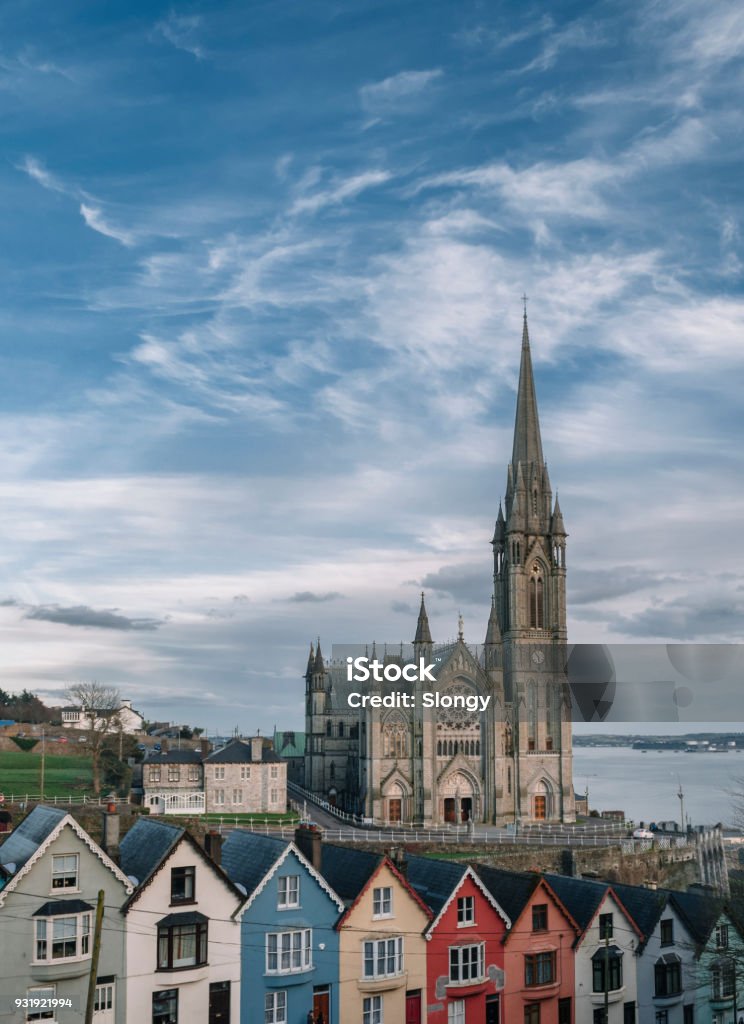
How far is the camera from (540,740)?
93875 mm

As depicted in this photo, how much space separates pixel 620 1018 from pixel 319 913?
11466mm

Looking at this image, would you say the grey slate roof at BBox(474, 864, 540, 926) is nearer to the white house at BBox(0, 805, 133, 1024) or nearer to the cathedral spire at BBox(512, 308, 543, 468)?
the white house at BBox(0, 805, 133, 1024)

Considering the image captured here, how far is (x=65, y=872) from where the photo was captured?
93.8ft

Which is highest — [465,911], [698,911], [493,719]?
[493,719]

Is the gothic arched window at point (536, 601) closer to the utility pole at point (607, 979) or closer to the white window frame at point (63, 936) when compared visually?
the utility pole at point (607, 979)

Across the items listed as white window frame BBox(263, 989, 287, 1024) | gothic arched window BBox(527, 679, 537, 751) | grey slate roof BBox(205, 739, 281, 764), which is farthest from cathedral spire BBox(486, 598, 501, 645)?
white window frame BBox(263, 989, 287, 1024)

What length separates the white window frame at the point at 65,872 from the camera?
2842 cm

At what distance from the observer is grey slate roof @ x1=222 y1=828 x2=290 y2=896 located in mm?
31469

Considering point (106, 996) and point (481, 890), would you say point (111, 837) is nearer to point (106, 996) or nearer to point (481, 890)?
point (106, 996)

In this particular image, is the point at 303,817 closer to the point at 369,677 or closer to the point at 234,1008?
the point at 369,677

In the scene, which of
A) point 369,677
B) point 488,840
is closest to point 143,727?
point 369,677

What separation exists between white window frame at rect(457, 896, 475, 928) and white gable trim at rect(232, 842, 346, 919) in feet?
12.9

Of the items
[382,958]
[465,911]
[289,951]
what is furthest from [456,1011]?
[289,951]

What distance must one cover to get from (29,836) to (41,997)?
448 centimetres
